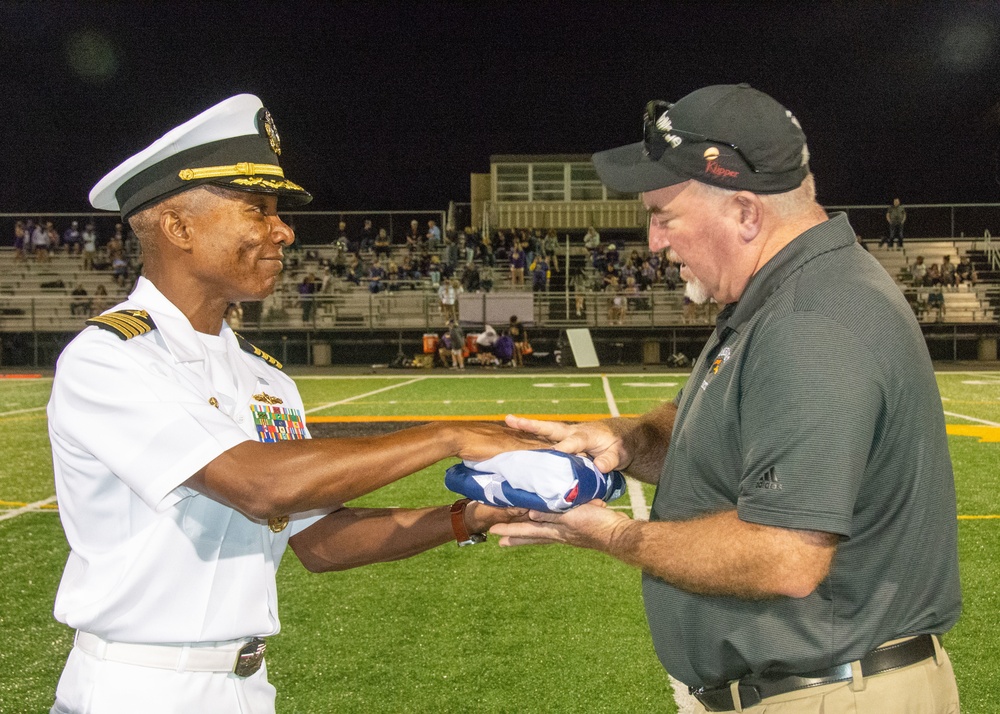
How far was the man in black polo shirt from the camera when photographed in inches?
68.4

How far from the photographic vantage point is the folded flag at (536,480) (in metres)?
2.18

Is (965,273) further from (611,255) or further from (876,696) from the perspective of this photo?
(876,696)

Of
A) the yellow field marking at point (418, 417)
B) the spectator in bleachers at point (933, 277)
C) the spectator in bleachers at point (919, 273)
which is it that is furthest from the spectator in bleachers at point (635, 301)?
the yellow field marking at point (418, 417)

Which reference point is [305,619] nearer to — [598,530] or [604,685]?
[604,685]

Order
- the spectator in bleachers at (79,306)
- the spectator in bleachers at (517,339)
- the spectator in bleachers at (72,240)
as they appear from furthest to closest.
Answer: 1. the spectator in bleachers at (72,240)
2. the spectator in bleachers at (79,306)
3. the spectator in bleachers at (517,339)

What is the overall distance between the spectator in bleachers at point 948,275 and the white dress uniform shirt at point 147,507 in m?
34.2

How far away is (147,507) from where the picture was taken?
6.88 ft

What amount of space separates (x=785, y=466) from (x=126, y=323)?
61.7 inches

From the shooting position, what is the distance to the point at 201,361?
2.36 m

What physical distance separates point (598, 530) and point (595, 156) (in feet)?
3.20

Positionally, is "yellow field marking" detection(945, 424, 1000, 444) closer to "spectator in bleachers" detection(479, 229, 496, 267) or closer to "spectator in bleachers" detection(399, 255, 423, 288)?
"spectator in bleachers" detection(399, 255, 423, 288)

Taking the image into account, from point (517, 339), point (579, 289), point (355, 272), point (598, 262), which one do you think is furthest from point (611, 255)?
point (355, 272)

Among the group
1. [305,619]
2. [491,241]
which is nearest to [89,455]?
[305,619]

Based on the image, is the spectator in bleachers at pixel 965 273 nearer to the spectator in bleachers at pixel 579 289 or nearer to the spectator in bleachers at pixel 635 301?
the spectator in bleachers at pixel 635 301
